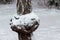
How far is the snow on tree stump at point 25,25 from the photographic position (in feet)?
7.04

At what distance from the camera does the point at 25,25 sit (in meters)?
2.15

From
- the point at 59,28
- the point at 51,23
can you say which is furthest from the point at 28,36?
the point at 51,23

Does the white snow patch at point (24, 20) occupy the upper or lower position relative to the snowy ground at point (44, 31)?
upper

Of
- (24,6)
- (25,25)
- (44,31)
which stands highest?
(24,6)

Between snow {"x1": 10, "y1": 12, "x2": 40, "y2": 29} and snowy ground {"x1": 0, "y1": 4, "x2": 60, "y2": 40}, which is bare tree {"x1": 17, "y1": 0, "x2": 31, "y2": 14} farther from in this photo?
snowy ground {"x1": 0, "y1": 4, "x2": 60, "y2": 40}

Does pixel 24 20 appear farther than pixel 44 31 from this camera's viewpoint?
No

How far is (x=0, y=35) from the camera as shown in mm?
7438

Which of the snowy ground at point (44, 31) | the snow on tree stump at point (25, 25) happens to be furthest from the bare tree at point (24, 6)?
the snowy ground at point (44, 31)

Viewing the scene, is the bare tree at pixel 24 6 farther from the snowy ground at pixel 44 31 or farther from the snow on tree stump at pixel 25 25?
the snowy ground at pixel 44 31

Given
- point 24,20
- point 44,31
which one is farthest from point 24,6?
point 44,31

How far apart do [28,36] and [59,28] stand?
6.07m

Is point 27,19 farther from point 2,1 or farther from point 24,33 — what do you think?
point 2,1

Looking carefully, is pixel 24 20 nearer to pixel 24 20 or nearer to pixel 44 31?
pixel 24 20

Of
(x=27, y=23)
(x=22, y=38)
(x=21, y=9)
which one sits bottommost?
(x=22, y=38)
